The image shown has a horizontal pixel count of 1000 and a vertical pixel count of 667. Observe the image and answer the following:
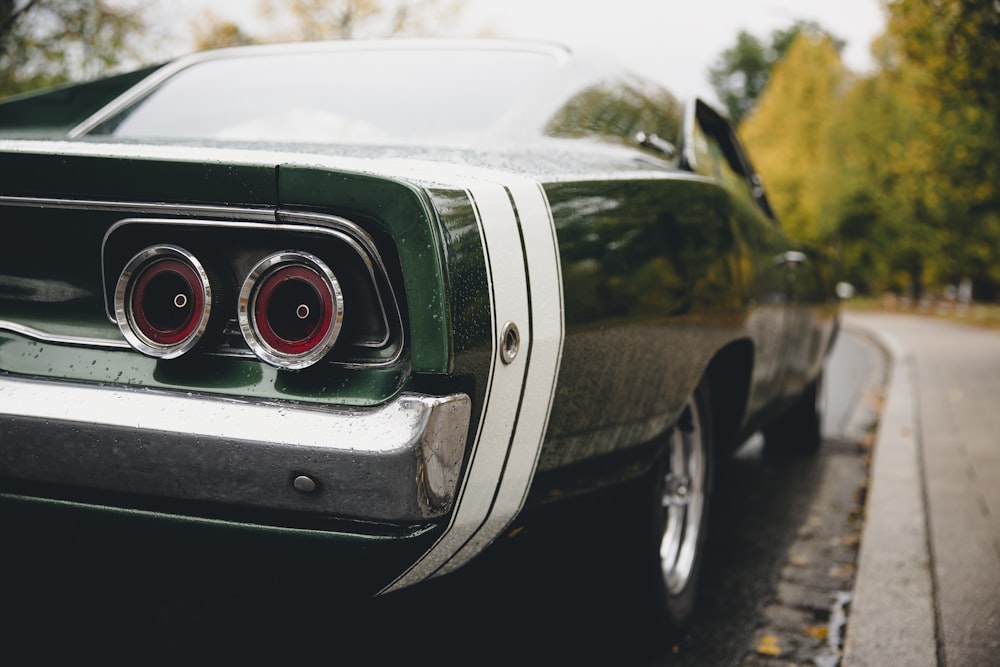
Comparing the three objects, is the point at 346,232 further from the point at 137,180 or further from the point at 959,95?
the point at 959,95

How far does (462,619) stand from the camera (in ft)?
9.93

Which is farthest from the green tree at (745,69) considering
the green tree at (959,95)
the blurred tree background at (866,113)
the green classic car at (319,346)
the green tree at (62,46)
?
the green classic car at (319,346)

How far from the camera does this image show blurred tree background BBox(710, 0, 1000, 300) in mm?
11273

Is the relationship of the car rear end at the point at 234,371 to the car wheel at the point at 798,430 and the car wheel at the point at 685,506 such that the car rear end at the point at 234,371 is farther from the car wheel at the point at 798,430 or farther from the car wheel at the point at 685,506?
the car wheel at the point at 798,430

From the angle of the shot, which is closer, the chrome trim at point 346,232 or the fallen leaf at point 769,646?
the chrome trim at point 346,232

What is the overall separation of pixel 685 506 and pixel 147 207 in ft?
6.44

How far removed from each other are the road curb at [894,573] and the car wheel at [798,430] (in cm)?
38

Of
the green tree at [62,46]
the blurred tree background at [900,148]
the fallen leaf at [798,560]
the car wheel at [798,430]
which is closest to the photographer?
the fallen leaf at [798,560]

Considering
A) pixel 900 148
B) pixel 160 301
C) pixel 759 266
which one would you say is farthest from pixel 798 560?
pixel 900 148

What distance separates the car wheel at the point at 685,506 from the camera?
2.88m

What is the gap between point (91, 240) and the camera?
1.86 m

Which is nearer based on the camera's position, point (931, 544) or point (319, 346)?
point (319, 346)

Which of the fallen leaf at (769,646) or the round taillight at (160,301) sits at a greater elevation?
the round taillight at (160,301)

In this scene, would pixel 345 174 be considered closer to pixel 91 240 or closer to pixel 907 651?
pixel 91 240
